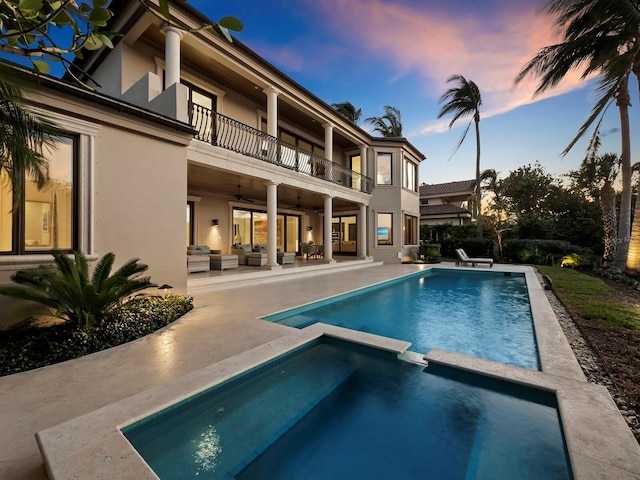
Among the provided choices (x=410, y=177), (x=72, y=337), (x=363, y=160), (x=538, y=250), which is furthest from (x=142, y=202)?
(x=538, y=250)

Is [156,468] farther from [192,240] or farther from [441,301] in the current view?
[192,240]

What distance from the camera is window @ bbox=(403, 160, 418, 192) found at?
18031mm

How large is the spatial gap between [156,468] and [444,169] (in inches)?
1486

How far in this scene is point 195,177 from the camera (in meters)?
9.89

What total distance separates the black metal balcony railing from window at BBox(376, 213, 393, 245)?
4.94 metres

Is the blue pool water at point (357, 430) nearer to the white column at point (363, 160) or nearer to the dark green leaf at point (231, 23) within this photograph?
the dark green leaf at point (231, 23)

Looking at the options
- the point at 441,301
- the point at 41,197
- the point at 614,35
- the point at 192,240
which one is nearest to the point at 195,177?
the point at 192,240

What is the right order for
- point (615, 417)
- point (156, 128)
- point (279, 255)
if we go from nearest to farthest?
point (615, 417)
point (156, 128)
point (279, 255)

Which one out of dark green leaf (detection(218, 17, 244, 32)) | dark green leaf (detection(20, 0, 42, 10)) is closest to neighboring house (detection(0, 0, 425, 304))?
dark green leaf (detection(20, 0, 42, 10))

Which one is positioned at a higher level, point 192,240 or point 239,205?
point 239,205

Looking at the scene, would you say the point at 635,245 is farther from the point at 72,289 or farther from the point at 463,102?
the point at 72,289

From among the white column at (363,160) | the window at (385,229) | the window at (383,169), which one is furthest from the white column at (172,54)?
the window at (385,229)

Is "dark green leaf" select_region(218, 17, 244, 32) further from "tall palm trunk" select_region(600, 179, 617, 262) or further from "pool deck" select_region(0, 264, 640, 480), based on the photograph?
"tall palm trunk" select_region(600, 179, 617, 262)

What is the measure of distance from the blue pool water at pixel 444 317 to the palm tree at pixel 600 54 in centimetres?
694
